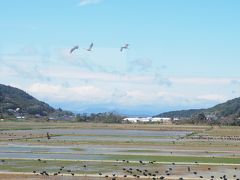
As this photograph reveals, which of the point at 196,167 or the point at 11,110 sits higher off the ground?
the point at 11,110

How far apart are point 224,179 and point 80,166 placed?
10322 mm

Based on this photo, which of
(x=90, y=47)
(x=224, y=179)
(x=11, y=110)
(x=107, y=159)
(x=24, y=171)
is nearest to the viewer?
(x=90, y=47)

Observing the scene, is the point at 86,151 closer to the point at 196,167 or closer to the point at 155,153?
the point at 155,153

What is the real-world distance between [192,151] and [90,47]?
80.9 feet

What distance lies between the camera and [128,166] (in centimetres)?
3619

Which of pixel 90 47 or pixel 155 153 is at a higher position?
pixel 90 47

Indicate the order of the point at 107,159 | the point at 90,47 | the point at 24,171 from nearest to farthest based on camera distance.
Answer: the point at 90,47
the point at 24,171
the point at 107,159

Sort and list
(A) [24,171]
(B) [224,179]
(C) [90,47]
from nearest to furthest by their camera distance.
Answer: (C) [90,47] → (B) [224,179] → (A) [24,171]

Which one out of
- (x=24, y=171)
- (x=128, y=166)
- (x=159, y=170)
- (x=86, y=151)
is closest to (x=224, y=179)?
(x=159, y=170)

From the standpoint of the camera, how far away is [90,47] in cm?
2738

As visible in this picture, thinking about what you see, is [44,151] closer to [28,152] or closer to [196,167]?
[28,152]

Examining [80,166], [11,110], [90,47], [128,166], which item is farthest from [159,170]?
[11,110]

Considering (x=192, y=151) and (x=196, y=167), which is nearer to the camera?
(x=196, y=167)

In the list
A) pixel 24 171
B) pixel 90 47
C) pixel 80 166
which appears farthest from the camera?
pixel 80 166
